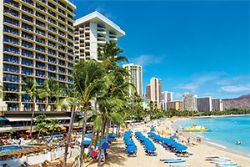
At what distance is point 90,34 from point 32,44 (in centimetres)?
2922

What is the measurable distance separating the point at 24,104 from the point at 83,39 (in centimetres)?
3741

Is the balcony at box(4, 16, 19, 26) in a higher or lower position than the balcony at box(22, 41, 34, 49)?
higher

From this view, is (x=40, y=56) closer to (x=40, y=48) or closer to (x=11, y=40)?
(x=40, y=48)

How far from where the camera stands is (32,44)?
173 feet

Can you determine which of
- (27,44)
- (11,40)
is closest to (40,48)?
(27,44)

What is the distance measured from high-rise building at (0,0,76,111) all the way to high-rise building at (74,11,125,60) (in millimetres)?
14179

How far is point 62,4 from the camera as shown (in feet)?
207

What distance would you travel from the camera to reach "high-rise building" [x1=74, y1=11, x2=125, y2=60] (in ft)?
260

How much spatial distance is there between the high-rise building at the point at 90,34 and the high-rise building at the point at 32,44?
558 inches

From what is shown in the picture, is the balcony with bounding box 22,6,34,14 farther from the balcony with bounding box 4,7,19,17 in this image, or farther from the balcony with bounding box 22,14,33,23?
the balcony with bounding box 4,7,19,17

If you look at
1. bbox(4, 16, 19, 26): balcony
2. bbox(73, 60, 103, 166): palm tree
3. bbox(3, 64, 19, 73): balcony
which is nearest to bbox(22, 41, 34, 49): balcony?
bbox(4, 16, 19, 26): balcony

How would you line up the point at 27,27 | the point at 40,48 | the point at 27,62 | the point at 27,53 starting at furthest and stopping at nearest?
the point at 40,48 → the point at 27,27 → the point at 27,53 → the point at 27,62

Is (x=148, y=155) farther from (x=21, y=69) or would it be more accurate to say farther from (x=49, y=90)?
(x=21, y=69)

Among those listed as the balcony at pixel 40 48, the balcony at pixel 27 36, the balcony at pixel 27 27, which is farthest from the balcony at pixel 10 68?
the balcony at pixel 27 27
